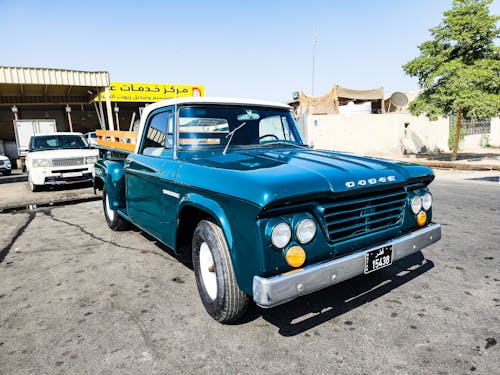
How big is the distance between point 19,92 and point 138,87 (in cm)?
779

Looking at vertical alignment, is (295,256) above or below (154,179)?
below

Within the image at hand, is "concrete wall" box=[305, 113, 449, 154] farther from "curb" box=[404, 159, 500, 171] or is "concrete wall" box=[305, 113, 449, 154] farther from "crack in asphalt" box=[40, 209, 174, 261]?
"crack in asphalt" box=[40, 209, 174, 261]

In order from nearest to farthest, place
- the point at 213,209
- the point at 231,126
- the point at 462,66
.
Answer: the point at 213,209 → the point at 231,126 → the point at 462,66

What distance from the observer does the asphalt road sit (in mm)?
2172

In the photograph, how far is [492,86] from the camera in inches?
484

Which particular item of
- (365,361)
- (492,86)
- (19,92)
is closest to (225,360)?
(365,361)

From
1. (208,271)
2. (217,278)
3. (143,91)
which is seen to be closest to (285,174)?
(217,278)

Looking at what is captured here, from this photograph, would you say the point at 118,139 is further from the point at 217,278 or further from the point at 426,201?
the point at 426,201

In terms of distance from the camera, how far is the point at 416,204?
2854 millimetres

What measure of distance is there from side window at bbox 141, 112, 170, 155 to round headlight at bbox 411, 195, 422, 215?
96.3 inches

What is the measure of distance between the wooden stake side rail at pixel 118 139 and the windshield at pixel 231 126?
158cm

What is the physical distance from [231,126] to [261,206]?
1680mm

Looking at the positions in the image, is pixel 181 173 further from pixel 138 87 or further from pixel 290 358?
pixel 138 87

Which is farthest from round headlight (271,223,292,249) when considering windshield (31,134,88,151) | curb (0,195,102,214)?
windshield (31,134,88,151)
